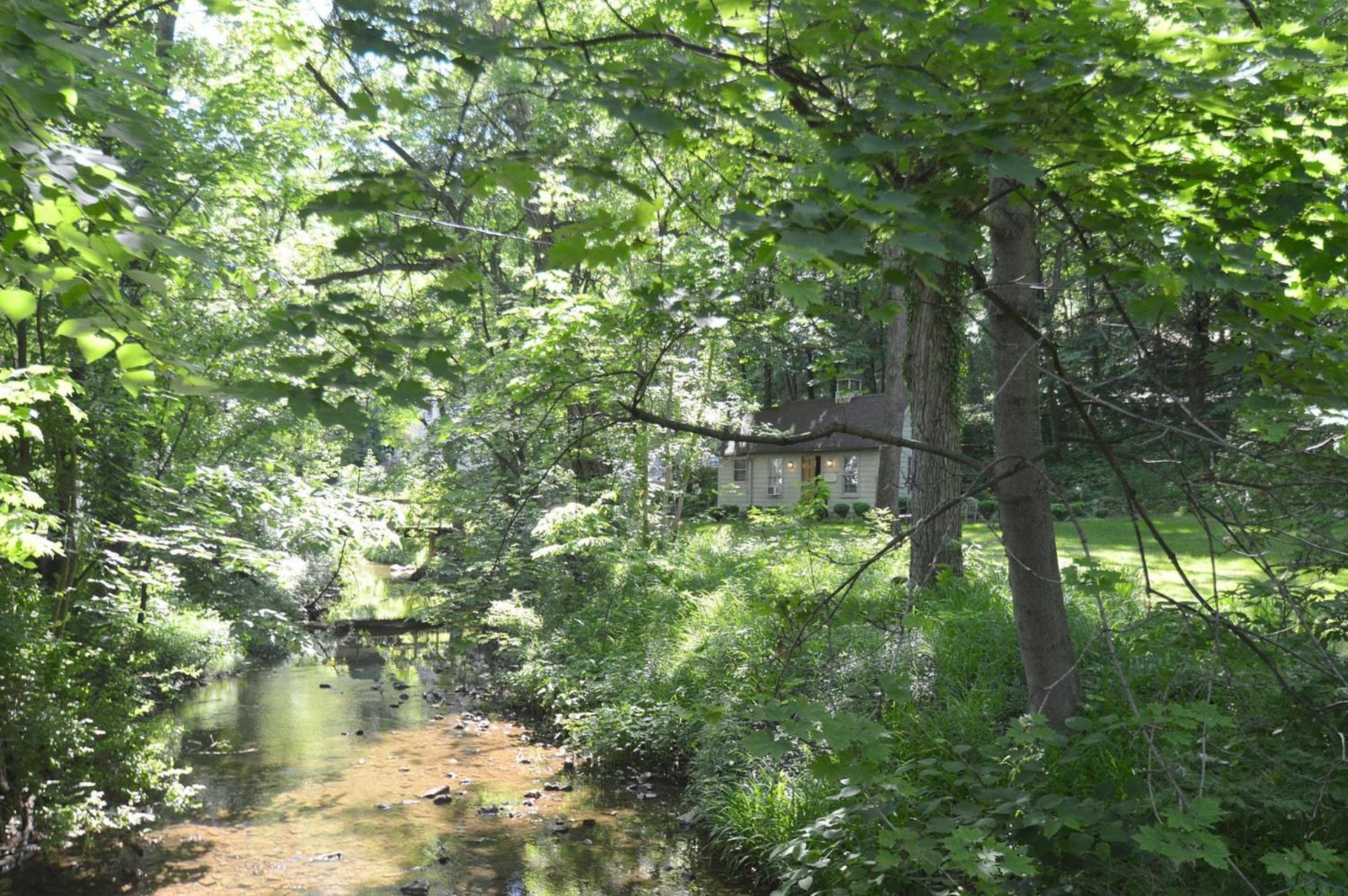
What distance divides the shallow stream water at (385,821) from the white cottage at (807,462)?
704 inches

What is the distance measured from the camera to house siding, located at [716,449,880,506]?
94.4ft

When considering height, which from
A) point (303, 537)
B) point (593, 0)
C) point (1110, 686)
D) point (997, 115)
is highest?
point (593, 0)

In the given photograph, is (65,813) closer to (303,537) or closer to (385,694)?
(303,537)

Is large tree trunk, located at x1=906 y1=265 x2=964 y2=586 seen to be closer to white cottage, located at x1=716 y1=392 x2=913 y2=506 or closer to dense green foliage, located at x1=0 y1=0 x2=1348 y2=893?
Answer: dense green foliage, located at x1=0 y1=0 x2=1348 y2=893

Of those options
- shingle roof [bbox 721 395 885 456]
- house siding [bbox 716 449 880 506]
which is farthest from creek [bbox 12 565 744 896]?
house siding [bbox 716 449 880 506]

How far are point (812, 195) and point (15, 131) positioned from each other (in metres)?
2.21

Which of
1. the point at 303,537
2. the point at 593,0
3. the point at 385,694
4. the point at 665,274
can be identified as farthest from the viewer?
the point at 385,694

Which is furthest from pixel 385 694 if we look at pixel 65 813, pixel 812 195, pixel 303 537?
pixel 812 195

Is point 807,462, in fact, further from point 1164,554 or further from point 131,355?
point 131,355

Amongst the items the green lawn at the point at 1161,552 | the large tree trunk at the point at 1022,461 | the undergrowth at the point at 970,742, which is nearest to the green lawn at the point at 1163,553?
the green lawn at the point at 1161,552

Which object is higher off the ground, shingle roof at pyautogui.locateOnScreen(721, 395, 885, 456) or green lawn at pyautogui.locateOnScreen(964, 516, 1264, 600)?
shingle roof at pyautogui.locateOnScreen(721, 395, 885, 456)

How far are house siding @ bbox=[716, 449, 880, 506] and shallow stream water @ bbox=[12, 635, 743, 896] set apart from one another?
18.9m

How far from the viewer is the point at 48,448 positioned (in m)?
7.02

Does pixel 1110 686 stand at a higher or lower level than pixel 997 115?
lower
